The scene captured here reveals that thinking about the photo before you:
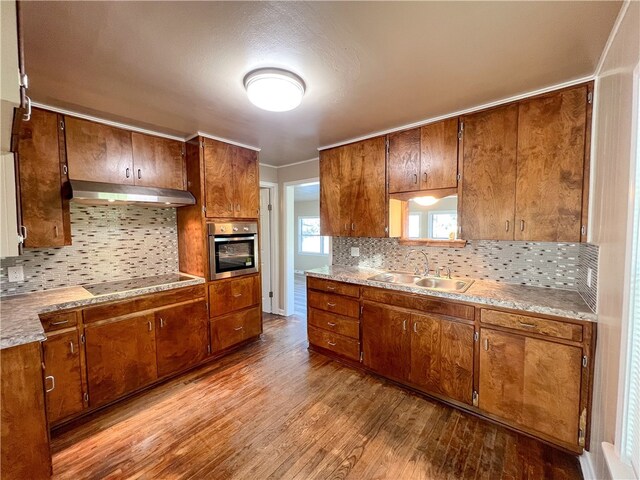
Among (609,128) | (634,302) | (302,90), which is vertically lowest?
(634,302)

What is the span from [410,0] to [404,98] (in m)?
0.93

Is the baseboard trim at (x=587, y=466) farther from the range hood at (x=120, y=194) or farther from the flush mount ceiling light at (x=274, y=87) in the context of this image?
the range hood at (x=120, y=194)

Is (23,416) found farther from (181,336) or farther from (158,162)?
(158,162)

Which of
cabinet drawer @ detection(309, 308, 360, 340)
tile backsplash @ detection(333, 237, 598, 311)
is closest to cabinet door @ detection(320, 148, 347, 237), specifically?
tile backsplash @ detection(333, 237, 598, 311)

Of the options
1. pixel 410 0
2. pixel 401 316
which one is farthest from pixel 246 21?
pixel 401 316

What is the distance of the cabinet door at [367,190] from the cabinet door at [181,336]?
6.11 ft

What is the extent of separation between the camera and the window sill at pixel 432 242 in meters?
2.55

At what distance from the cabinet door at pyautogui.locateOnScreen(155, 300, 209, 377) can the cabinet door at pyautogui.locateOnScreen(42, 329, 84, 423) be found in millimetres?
552

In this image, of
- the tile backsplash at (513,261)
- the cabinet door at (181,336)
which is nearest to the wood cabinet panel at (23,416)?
the cabinet door at (181,336)

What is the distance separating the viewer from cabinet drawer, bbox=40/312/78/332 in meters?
1.85

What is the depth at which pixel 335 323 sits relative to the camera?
2.86 meters

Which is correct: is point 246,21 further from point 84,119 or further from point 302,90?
point 84,119

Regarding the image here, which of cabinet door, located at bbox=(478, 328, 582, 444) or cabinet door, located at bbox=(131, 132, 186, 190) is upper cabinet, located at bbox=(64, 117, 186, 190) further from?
cabinet door, located at bbox=(478, 328, 582, 444)

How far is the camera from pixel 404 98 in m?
2.02
